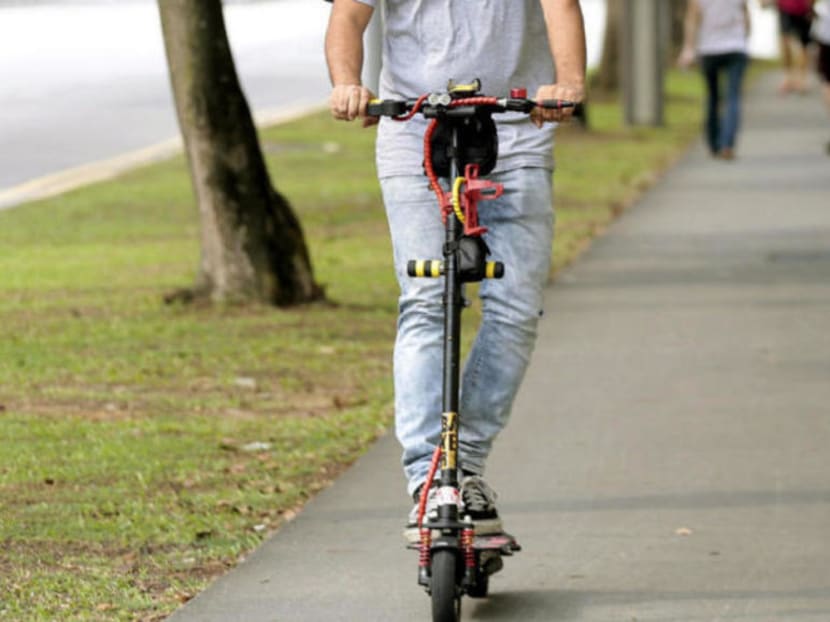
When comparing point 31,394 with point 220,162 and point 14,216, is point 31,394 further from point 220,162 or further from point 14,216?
point 14,216

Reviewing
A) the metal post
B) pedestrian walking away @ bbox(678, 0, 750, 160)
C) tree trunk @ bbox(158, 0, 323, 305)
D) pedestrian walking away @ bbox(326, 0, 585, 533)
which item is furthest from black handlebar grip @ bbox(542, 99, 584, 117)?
the metal post

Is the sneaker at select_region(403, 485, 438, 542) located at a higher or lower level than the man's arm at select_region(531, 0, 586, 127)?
lower

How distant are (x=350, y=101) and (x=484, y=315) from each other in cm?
69

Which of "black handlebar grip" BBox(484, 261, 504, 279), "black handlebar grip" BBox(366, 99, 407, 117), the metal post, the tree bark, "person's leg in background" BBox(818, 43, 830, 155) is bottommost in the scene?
the tree bark

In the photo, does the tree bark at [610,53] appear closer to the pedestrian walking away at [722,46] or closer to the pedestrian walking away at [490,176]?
the pedestrian walking away at [722,46]

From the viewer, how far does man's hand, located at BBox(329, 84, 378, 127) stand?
15.3 feet

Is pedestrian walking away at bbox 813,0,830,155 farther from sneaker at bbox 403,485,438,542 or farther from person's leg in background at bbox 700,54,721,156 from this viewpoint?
sneaker at bbox 403,485,438,542

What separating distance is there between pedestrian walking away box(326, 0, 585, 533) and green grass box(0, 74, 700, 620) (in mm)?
811

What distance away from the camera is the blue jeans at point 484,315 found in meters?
4.91

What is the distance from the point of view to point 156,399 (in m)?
8.05

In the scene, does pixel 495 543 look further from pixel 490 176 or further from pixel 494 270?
pixel 490 176

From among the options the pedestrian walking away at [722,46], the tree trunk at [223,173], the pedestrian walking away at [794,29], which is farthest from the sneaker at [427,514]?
the pedestrian walking away at [794,29]

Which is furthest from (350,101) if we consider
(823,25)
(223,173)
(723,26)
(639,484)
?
(823,25)

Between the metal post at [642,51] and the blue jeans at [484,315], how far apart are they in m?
19.4
